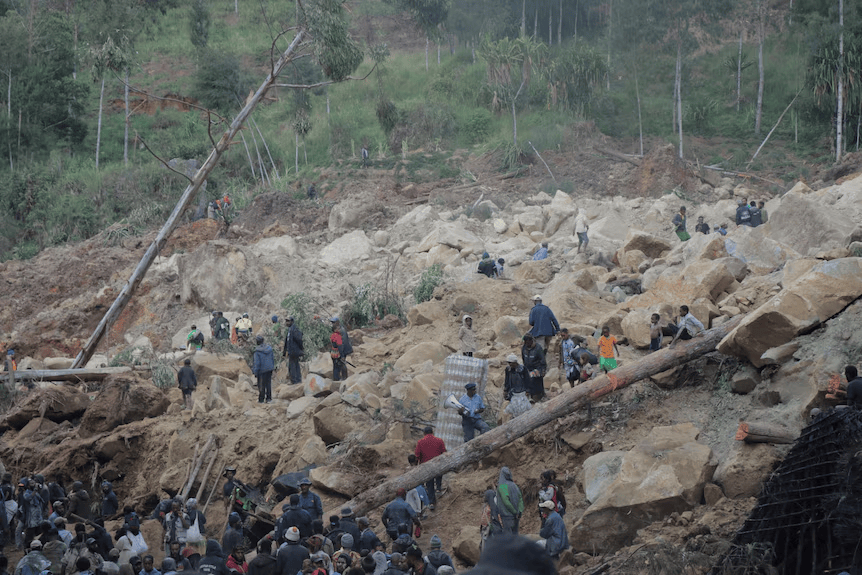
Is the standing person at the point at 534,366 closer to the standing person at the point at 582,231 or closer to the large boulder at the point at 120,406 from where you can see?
the large boulder at the point at 120,406

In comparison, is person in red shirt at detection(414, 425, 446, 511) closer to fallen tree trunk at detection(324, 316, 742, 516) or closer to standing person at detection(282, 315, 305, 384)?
fallen tree trunk at detection(324, 316, 742, 516)

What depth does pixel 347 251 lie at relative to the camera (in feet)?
68.1

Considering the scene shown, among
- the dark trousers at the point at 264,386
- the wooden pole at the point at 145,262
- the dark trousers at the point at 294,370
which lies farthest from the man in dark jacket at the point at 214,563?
the wooden pole at the point at 145,262

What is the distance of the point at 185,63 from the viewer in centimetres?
4400

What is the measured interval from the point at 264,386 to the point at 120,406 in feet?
7.86

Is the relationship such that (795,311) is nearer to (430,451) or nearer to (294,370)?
(430,451)

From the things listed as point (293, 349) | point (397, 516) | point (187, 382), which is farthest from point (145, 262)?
point (397, 516)

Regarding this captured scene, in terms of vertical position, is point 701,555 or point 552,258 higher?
point 701,555

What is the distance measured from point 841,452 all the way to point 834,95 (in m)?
24.7

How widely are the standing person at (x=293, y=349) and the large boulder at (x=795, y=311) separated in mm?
6099

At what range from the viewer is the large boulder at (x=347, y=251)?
66.6 ft

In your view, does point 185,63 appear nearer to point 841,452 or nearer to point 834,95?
point 834,95

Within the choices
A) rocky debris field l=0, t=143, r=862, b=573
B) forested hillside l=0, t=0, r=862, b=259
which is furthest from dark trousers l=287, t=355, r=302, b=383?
forested hillside l=0, t=0, r=862, b=259

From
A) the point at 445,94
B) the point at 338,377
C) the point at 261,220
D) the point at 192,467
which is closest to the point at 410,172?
the point at 261,220
